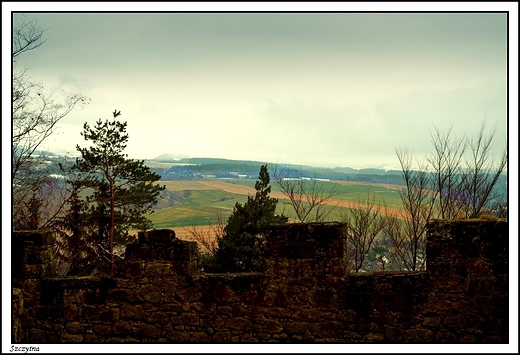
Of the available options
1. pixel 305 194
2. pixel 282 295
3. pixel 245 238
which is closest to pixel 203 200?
pixel 245 238

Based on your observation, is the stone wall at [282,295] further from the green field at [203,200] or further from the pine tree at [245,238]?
the pine tree at [245,238]

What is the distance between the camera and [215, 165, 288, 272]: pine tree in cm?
1994

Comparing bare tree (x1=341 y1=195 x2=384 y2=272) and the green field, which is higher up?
the green field

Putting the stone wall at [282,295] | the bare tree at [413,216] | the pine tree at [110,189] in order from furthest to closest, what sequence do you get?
the bare tree at [413,216] < the pine tree at [110,189] < the stone wall at [282,295]

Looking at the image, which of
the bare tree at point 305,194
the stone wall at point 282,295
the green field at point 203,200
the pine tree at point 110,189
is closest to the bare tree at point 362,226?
the green field at point 203,200

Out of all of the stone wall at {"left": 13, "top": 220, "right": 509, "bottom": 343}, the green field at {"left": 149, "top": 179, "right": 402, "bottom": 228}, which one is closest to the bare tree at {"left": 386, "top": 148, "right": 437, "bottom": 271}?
the green field at {"left": 149, "top": 179, "right": 402, "bottom": 228}

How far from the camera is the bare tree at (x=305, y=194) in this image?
25.2 m

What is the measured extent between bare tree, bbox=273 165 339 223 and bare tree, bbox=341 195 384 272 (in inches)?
44.1

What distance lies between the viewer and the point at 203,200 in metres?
22.0

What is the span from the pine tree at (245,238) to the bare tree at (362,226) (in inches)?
224

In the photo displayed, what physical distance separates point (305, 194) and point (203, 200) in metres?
6.30

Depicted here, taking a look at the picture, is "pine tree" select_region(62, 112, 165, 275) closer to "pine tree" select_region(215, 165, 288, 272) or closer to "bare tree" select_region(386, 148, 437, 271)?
"pine tree" select_region(215, 165, 288, 272)

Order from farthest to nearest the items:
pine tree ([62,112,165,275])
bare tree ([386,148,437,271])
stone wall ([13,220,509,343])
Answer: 1. bare tree ([386,148,437,271])
2. pine tree ([62,112,165,275])
3. stone wall ([13,220,509,343])

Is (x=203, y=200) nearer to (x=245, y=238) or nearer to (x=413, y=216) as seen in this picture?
(x=245, y=238)
